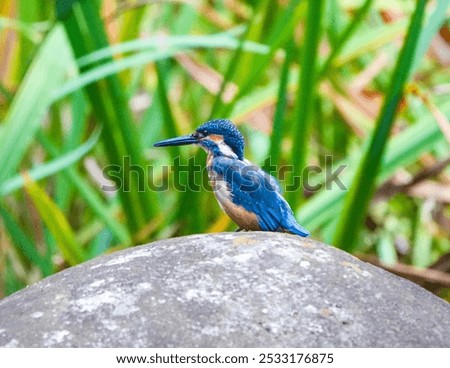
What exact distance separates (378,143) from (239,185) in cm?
59

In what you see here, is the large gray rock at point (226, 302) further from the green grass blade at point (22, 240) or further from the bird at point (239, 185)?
the green grass blade at point (22, 240)

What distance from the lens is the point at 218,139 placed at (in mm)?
3209

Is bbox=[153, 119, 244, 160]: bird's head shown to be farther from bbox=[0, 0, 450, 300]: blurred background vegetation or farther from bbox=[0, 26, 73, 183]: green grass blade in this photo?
bbox=[0, 26, 73, 183]: green grass blade

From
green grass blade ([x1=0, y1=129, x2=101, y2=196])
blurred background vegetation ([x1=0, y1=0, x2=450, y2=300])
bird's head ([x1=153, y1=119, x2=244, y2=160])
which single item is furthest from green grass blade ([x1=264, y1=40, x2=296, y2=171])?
green grass blade ([x1=0, y1=129, x2=101, y2=196])

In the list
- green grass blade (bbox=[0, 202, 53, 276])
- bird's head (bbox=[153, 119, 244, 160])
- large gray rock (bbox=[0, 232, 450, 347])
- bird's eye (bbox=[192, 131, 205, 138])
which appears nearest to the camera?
large gray rock (bbox=[0, 232, 450, 347])

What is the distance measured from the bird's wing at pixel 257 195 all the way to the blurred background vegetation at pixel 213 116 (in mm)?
352

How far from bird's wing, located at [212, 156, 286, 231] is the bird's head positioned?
0.27 ft

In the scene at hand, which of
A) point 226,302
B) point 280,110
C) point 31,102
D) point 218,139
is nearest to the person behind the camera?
point 226,302

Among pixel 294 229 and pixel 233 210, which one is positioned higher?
pixel 233 210

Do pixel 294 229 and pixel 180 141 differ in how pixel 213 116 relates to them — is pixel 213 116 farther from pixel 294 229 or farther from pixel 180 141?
pixel 294 229

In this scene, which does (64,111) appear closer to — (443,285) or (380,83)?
(380,83)

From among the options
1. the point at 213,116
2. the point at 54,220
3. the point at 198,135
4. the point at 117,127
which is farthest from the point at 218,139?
the point at 54,220

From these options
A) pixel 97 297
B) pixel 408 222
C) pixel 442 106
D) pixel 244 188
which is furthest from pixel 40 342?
pixel 408 222

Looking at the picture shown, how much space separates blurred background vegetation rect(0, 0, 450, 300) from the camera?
11.2 ft
